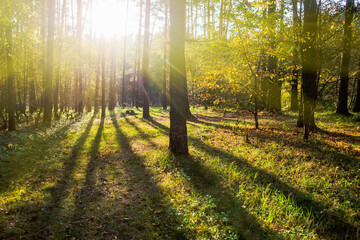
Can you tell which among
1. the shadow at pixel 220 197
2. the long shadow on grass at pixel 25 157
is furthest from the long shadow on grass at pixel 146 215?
the long shadow on grass at pixel 25 157

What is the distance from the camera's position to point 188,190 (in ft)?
18.1

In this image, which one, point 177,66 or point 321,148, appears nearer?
point 177,66

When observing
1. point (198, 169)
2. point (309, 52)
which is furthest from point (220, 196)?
point (309, 52)

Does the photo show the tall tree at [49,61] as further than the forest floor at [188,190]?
Yes

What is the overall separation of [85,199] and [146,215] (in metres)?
1.73

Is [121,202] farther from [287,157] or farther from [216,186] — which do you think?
[287,157]

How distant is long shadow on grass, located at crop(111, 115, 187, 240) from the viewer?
404cm

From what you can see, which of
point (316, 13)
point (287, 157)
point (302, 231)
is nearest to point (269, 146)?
point (287, 157)

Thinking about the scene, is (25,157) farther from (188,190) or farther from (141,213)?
(188,190)

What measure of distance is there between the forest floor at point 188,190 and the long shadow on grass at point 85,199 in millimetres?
22

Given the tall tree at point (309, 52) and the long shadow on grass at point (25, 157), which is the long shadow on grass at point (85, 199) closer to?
the long shadow on grass at point (25, 157)

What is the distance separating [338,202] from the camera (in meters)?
4.81

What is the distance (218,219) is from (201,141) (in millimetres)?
5668

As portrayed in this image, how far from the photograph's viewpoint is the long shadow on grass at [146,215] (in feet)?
13.3
